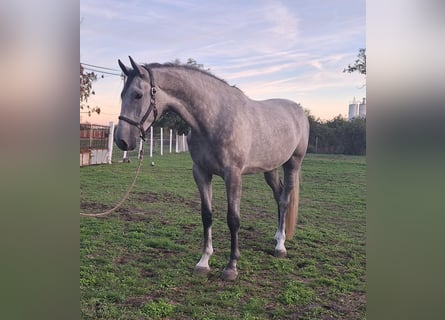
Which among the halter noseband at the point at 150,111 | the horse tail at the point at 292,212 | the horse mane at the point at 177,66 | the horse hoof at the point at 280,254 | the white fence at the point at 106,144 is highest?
the horse mane at the point at 177,66

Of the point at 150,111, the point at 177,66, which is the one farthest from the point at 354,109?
the point at 150,111

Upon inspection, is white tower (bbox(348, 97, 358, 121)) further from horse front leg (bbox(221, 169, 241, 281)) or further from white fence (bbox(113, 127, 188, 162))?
white fence (bbox(113, 127, 188, 162))

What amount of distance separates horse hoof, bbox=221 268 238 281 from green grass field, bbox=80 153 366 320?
6 cm

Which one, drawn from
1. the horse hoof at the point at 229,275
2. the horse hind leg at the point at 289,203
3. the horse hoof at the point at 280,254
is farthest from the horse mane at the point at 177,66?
the horse hoof at the point at 280,254

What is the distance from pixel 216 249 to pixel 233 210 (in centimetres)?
78

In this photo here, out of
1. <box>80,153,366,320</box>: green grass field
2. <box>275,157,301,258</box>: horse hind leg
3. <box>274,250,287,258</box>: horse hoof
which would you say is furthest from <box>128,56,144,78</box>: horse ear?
<box>274,250,287,258</box>: horse hoof

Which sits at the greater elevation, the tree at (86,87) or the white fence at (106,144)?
the tree at (86,87)

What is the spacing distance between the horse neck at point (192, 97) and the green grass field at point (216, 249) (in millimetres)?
1273

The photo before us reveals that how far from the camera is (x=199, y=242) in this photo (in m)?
3.70

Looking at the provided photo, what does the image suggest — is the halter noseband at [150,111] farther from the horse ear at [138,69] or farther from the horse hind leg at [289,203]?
the horse hind leg at [289,203]

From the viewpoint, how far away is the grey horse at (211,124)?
2.41 metres

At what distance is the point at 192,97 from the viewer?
2691mm
